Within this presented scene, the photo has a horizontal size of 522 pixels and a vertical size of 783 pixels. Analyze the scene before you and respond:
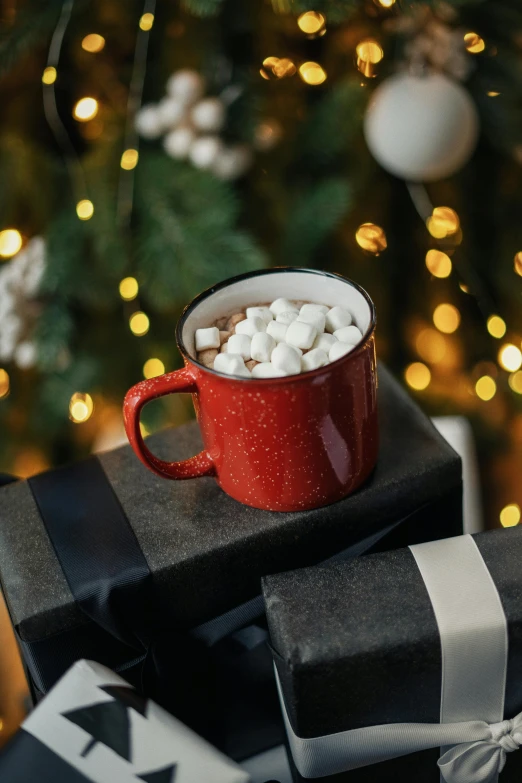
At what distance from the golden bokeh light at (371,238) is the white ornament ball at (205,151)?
1.02ft

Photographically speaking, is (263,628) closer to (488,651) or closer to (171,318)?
(488,651)

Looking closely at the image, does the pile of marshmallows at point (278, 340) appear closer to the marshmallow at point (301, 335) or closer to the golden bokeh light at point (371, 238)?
the marshmallow at point (301, 335)

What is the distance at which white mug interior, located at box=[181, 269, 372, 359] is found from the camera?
1.95 feet

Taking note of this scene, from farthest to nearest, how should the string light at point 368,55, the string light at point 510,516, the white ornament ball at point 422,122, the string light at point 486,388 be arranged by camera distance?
the string light at point 486,388 < the string light at point 510,516 < the string light at point 368,55 < the white ornament ball at point 422,122

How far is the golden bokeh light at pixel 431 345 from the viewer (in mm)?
1370

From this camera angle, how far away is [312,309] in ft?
1.91

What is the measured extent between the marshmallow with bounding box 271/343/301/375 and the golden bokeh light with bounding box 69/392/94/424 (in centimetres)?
58

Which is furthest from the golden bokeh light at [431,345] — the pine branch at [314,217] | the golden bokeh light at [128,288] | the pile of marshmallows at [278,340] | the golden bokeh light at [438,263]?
the pile of marshmallows at [278,340]

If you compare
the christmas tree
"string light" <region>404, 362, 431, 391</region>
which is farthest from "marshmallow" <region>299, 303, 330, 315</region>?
"string light" <region>404, 362, 431, 391</region>

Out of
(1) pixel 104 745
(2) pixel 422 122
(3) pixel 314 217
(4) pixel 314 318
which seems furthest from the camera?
(3) pixel 314 217

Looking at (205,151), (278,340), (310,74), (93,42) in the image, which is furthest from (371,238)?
(278,340)

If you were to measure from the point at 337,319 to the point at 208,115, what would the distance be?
0.35m

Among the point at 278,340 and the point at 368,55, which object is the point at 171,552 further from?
the point at 368,55

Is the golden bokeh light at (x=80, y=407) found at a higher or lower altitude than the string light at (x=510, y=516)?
higher
